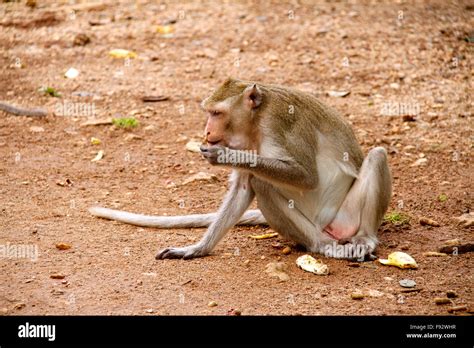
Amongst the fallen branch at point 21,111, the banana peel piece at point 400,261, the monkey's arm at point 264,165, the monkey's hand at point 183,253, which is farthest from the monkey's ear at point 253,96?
the fallen branch at point 21,111

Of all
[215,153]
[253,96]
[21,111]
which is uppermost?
[253,96]

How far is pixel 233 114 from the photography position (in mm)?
7031

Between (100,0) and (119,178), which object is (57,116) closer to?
A: (119,178)

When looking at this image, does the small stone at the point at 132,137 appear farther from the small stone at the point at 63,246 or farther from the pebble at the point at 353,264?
the pebble at the point at 353,264

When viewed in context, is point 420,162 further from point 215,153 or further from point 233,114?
point 215,153

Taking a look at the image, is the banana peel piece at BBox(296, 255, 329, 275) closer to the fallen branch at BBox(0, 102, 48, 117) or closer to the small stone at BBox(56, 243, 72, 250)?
the small stone at BBox(56, 243, 72, 250)

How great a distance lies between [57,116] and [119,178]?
2320 millimetres

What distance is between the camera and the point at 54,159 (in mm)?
9844

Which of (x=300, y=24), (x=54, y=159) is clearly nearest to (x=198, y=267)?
(x=54, y=159)

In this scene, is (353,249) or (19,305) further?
(353,249)

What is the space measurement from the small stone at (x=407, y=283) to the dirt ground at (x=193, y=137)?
0.24ft

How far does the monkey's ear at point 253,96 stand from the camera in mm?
7020

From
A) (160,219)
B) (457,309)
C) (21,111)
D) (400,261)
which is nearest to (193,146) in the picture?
(160,219)

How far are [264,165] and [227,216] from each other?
32.3 inches
